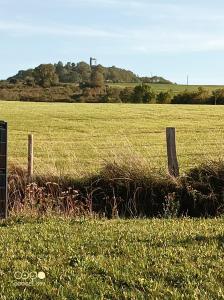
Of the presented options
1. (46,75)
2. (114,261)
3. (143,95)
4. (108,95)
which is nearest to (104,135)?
(114,261)

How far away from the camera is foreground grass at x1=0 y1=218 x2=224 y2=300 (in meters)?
5.22

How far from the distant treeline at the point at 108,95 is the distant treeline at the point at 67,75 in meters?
8.93

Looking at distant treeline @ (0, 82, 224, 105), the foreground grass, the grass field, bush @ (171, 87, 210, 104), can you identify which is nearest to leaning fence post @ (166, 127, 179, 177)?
the grass field

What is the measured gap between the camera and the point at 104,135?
30.7 m

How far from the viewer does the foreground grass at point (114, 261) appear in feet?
17.1

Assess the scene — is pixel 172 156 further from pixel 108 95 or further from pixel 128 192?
pixel 108 95

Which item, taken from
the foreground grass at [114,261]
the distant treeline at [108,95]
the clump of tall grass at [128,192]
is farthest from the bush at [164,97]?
the foreground grass at [114,261]

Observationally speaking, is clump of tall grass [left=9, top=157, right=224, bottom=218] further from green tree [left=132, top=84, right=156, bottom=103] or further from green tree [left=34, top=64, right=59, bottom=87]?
green tree [left=34, top=64, right=59, bottom=87]

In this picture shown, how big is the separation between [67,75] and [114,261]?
4180 inches

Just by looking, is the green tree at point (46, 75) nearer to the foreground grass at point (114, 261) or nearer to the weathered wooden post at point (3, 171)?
the weathered wooden post at point (3, 171)

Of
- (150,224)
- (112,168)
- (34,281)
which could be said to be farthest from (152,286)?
(112,168)

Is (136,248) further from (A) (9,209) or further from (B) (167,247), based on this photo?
(A) (9,209)

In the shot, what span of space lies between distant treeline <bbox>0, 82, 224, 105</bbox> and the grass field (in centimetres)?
3077

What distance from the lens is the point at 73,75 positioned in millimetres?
110375
